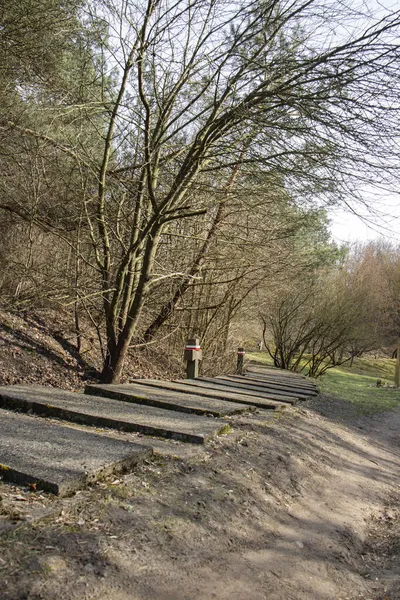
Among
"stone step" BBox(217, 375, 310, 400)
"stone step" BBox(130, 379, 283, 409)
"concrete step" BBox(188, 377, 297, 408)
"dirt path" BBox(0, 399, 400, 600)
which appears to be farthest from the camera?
"stone step" BBox(217, 375, 310, 400)

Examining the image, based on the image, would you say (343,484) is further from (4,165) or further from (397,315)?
(397,315)

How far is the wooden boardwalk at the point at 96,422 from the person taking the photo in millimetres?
2920

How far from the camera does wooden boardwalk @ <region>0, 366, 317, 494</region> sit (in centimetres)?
292

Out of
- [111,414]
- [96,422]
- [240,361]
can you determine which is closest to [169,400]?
[111,414]

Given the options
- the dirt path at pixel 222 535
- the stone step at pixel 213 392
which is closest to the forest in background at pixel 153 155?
the stone step at pixel 213 392

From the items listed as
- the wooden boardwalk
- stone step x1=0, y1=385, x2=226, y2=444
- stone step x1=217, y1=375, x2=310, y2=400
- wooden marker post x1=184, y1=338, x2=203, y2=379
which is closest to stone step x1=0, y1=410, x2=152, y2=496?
the wooden boardwalk

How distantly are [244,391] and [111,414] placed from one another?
3.22 m

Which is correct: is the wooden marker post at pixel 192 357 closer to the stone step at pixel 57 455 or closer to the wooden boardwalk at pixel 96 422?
the wooden boardwalk at pixel 96 422

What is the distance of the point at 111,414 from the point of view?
448 cm

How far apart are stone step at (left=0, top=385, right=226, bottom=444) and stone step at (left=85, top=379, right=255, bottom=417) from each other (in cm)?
24

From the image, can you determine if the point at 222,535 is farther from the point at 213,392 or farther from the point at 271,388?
the point at 271,388

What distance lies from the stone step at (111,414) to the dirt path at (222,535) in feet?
1.01

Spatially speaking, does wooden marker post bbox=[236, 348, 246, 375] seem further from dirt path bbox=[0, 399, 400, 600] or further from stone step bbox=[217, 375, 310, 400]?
dirt path bbox=[0, 399, 400, 600]

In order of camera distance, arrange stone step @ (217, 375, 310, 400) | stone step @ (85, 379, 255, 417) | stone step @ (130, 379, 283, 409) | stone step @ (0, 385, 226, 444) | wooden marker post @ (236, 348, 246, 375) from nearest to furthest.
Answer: stone step @ (0, 385, 226, 444), stone step @ (85, 379, 255, 417), stone step @ (130, 379, 283, 409), stone step @ (217, 375, 310, 400), wooden marker post @ (236, 348, 246, 375)
